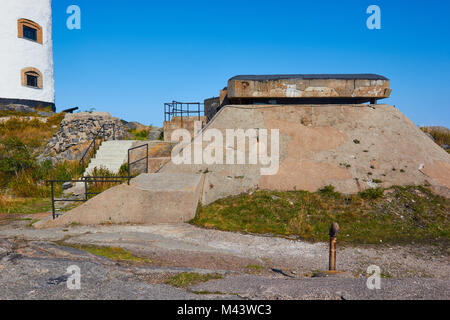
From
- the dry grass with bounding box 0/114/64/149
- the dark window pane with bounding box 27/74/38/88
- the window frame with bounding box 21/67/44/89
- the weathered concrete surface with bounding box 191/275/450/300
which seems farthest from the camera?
the dark window pane with bounding box 27/74/38/88

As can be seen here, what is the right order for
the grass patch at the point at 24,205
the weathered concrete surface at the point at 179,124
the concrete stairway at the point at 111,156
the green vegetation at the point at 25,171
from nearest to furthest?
the grass patch at the point at 24,205 < the green vegetation at the point at 25,171 < the concrete stairway at the point at 111,156 < the weathered concrete surface at the point at 179,124

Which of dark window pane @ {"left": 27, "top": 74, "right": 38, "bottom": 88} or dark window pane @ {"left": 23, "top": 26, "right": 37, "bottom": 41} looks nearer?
dark window pane @ {"left": 23, "top": 26, "right": 37, "bottom": 41}

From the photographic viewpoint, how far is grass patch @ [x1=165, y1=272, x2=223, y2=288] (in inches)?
178

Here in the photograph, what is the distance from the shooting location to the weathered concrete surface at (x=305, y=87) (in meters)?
11.9

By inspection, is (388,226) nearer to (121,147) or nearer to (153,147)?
(153,147)

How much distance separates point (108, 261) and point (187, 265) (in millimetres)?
1501

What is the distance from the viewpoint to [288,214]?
28.4 feet

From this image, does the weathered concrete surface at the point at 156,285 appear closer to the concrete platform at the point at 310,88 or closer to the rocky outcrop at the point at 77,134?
the concrete platform at the point at 310,88

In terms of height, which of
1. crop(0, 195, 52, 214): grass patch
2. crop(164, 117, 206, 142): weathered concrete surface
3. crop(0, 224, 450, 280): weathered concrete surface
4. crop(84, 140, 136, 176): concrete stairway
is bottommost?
crop(0, 224, 450, 280): weathered concrete surface

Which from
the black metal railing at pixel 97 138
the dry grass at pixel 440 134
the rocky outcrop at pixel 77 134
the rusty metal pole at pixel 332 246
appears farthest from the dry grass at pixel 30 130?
the dry grass at pixel 440 134

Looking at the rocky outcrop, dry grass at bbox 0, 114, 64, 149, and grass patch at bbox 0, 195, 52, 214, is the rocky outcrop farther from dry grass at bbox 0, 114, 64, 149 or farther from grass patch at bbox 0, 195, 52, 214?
grass patch at bbox 0, 195, 52, 214

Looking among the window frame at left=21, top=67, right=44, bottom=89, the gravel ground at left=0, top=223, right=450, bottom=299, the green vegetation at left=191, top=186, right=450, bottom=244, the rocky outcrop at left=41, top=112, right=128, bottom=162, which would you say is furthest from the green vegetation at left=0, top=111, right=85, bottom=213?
the green vegetation at left=191, top=186, right=450, bottom=244

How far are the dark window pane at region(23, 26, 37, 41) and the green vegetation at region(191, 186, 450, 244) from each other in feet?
78.8

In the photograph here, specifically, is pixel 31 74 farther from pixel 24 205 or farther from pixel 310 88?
pixel 310 88
